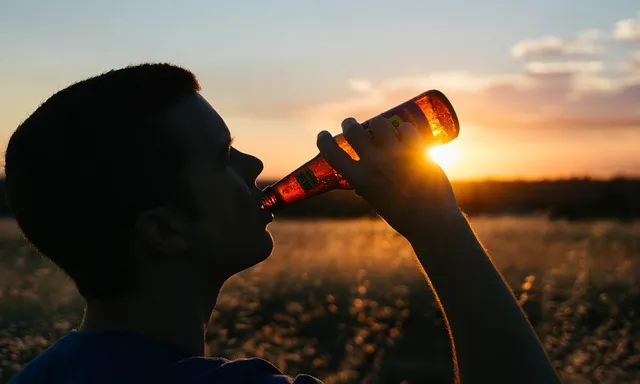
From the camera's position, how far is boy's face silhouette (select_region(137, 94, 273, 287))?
162 cm

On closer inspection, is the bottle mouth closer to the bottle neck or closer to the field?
the bottle neck

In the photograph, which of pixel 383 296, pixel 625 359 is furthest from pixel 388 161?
pixel 383 296

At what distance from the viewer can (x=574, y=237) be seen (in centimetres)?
1473

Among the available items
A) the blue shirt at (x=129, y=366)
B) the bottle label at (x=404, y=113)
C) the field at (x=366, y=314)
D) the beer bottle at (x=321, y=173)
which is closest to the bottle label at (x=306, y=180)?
the beer bottle at (x=321, y=173)

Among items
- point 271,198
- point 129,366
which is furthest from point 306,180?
point 129,366

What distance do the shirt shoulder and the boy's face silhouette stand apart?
0.29 metres

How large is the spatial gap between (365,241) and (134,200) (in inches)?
548

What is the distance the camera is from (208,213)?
5.53 feet

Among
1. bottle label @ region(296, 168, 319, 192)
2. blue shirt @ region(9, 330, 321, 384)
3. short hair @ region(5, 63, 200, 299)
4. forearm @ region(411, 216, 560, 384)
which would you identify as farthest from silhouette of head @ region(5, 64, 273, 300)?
bottle label @ region(296, 168, 319, 192)

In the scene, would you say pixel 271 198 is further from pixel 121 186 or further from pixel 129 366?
pixel 129 366

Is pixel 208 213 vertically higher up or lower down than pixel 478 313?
higher up

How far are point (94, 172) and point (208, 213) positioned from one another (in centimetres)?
25

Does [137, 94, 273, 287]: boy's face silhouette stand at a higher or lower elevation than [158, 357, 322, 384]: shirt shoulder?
higher

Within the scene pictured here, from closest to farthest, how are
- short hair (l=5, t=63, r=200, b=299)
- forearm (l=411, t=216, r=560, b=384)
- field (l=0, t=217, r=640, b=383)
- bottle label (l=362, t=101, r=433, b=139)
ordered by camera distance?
forearm (l=411, t=216, r=560, b=384) < short hair (l=5, t=63, r=200, b=299) < bottle label (l=362, t=101, r=433, b=139) < field (l=0, t=217, r=640, b=383)
